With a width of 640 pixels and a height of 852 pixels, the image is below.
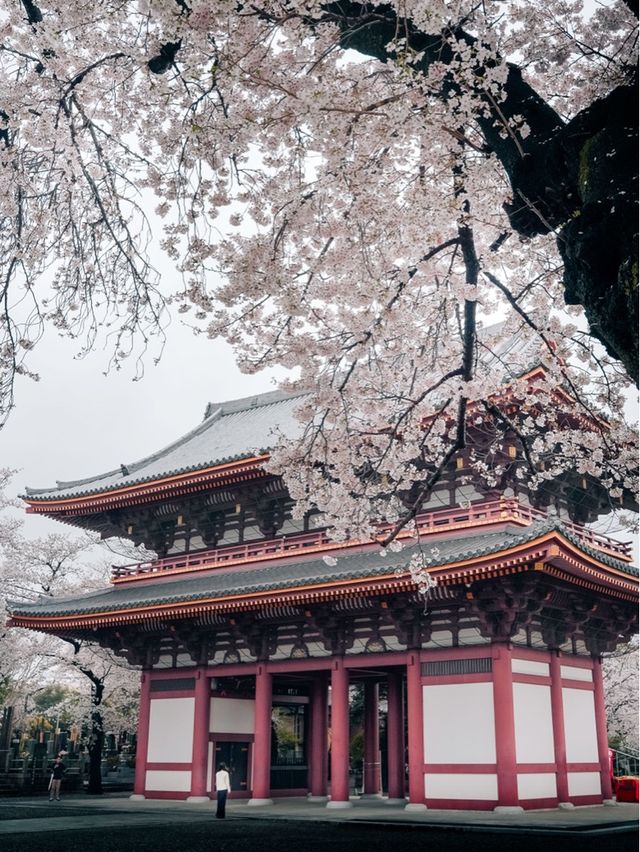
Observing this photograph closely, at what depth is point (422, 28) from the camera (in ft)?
16.8

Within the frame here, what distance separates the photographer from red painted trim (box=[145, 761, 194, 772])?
19812mm

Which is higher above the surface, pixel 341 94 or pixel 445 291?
pixel 341 94

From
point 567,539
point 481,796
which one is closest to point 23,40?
point 567,539

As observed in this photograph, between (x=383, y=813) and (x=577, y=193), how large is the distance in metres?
14.6

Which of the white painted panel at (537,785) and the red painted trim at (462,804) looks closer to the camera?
the red painted trim at (462,804)

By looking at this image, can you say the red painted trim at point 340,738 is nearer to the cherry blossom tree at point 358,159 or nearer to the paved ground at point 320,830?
the paved ground at point 320,830

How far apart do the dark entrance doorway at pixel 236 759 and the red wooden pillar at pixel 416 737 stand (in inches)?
236

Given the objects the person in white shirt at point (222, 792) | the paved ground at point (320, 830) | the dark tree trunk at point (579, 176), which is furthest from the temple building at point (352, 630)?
the dark tree trunk at point (579, 176)

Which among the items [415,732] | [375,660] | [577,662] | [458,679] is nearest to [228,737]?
[375,660]

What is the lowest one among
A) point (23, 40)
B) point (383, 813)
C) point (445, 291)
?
point (383, 813)

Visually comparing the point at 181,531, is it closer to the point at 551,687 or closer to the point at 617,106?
the point at 551,687

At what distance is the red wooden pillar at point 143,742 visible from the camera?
67.8 feet

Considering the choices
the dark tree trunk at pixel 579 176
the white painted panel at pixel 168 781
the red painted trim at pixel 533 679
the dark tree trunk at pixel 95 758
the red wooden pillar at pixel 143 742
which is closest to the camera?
the dark tree trunk at pixel 579 176

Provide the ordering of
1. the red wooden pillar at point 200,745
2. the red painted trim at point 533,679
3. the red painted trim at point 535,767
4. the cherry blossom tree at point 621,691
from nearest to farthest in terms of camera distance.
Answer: the red painted trim at point 535,767 < the red painted trim at point 533,679 < the red wooden pillar at point 200,745 < the cherry blossom tree at point 621,691
